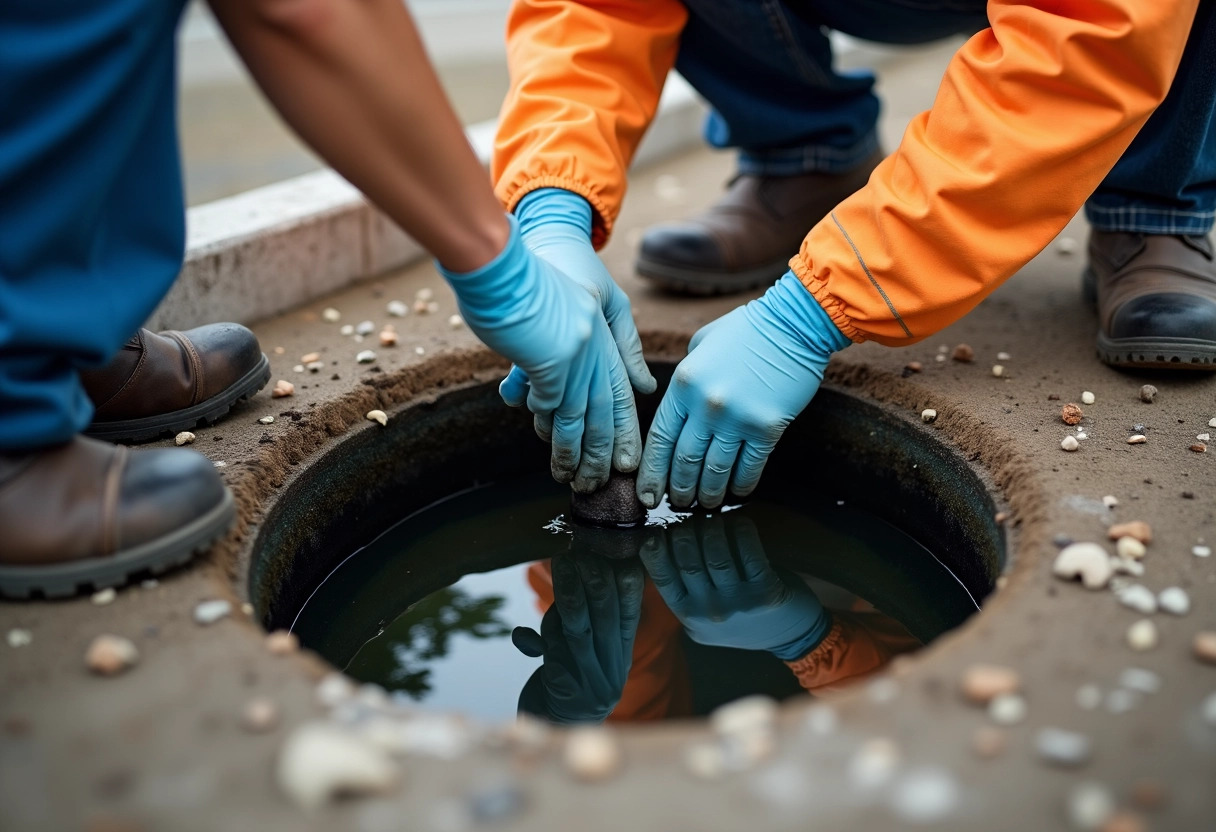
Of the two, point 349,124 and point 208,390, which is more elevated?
point 349,124

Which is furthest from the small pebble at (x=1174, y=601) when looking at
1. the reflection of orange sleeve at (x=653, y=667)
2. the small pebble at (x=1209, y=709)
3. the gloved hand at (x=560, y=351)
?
the gloved hand at (x=560, y=351)

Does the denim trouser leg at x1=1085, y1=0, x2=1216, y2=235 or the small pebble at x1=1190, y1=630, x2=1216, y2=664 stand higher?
the denim trouser leg at x1=1085, y1=0, x2=1216, y2=235

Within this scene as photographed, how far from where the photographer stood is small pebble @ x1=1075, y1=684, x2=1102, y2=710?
2.47 ft

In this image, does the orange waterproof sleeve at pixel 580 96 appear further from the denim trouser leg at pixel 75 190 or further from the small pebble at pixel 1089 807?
the small pebble at pixel 1089 807

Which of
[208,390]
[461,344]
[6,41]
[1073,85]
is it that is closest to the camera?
[6,41]

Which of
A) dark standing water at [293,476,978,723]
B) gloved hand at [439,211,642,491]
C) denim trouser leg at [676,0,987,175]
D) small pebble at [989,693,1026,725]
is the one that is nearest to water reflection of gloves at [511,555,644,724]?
dark standing water at [293,476,978,723]

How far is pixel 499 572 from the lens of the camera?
1330 millimetres

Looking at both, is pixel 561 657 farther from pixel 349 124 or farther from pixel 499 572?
pixel 349 124

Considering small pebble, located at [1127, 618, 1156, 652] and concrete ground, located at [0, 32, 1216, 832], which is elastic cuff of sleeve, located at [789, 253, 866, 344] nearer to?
concrete ground, located at [0, 32, 1216, 832]

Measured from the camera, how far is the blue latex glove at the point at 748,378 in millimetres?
1212

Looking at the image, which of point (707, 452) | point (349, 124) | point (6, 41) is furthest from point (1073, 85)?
point (6, 41)

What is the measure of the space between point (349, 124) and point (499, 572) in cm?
67

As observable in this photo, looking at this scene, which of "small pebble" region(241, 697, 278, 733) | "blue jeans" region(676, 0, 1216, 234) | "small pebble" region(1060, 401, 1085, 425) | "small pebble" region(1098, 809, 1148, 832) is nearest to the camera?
"small pebble" region(1098, 809, 1148, 832)

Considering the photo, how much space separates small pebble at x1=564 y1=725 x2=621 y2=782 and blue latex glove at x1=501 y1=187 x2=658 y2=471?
0.56 m
